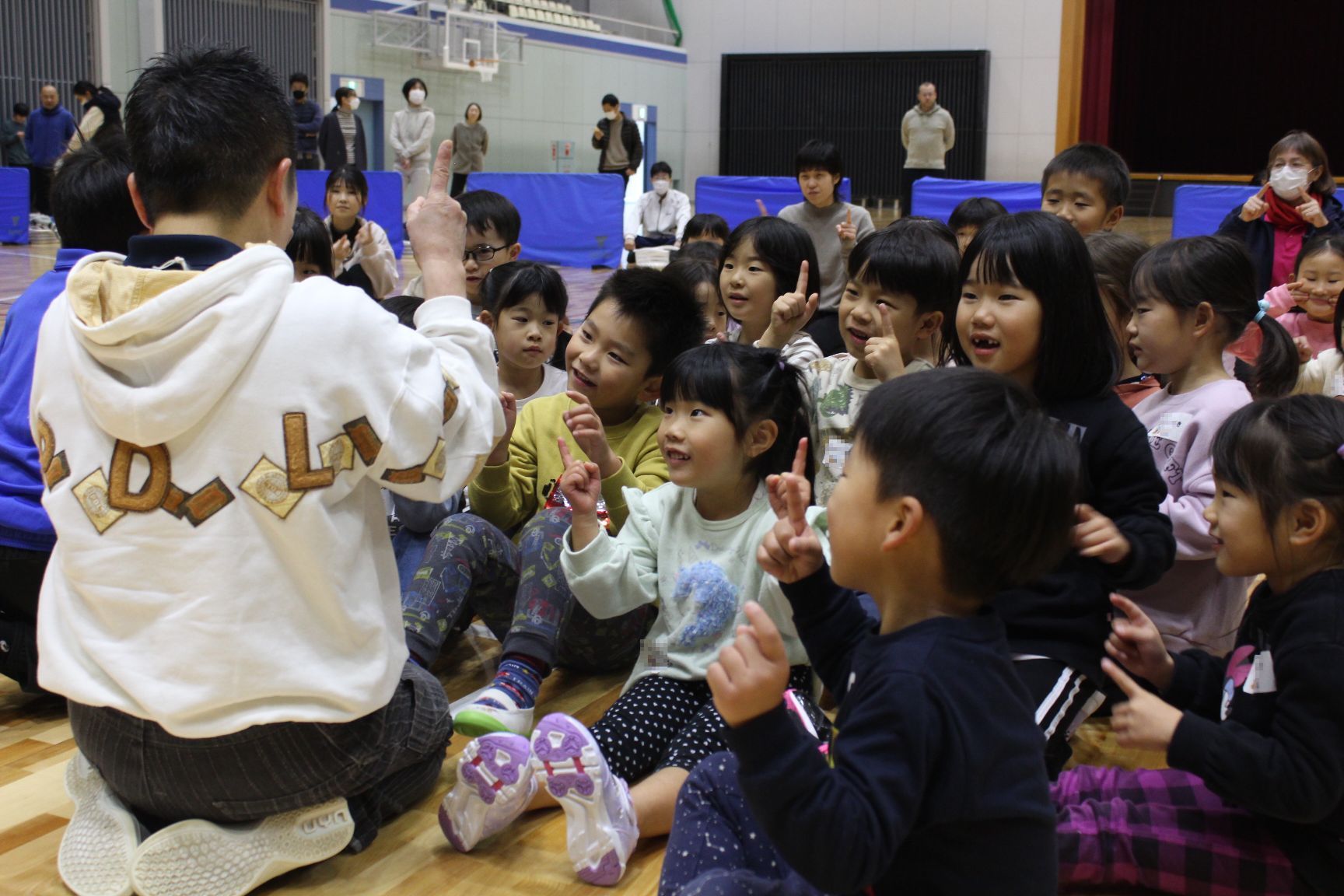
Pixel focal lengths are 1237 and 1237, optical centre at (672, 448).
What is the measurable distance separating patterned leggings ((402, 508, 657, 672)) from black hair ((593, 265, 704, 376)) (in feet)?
1.45

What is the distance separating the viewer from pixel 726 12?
1845cm

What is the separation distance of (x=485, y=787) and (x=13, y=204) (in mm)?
11503

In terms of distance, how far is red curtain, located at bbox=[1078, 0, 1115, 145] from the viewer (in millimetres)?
15602

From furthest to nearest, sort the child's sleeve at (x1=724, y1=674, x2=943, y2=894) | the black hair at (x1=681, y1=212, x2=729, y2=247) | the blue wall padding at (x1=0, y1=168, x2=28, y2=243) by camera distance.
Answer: the blue wall padding at (x1=0, y1=168, x2=28, y2=243)
the black hair at (x1=681, y1=212, x2=729, y2=247)
the child's sleeve at (x1=724, y1=674, x2=943, y2=894)

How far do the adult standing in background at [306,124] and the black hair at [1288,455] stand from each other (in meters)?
11.7

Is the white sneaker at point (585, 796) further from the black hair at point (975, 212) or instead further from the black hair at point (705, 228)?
the black hair at point (705, 228)

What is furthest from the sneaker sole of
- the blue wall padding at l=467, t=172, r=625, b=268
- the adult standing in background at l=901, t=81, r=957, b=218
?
the adult standing in background at l=901, t=81, r=957, b=218

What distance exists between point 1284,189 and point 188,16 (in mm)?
11862

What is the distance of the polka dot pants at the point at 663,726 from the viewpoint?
1941 mm

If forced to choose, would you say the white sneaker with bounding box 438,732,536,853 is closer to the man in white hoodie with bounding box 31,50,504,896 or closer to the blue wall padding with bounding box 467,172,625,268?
the man in white hoodie with bounding box 31,50,504,896

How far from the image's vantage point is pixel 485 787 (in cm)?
175

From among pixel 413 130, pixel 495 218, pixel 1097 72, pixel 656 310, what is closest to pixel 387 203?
pixel 413 130

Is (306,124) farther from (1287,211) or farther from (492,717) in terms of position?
(492,717)

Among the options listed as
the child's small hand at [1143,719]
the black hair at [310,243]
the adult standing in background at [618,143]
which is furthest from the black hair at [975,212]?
the adult standing in background at [618,143]
